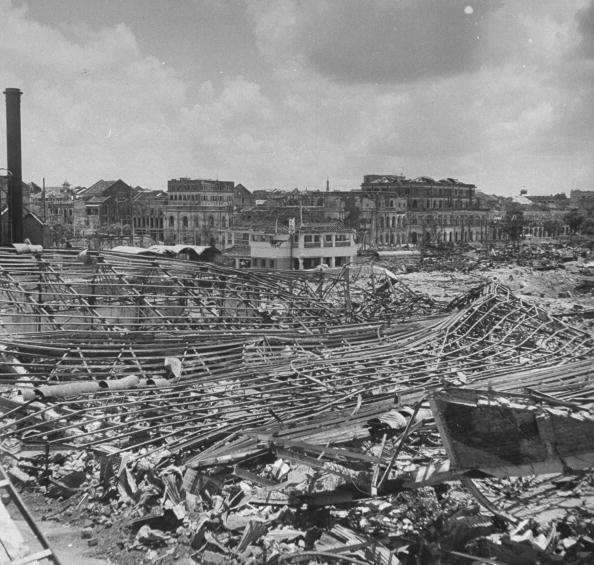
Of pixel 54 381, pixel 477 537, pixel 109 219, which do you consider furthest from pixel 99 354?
pixel 109 219

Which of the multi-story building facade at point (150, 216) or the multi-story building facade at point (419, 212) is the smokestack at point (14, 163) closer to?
the multi-story building facade at point (150, 216)

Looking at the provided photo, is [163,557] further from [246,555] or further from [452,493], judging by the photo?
[452,493]

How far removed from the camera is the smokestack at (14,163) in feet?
65.5

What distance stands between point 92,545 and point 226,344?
5303 mm

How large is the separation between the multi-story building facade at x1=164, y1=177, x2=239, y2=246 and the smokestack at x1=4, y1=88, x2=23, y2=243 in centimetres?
4190

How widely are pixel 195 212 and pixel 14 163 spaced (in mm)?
45106

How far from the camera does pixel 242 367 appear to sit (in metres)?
9.71

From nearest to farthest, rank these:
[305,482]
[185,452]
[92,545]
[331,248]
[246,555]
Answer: [246,555], [92,545], [305,482], [185,452], [331,248]

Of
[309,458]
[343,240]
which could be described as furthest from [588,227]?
[309,458]

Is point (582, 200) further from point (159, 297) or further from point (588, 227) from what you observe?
point (159, 297)

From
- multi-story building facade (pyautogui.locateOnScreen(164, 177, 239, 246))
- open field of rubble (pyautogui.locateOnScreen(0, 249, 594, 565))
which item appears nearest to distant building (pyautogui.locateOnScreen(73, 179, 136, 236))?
multi-story building facade (pyautogui.locateOnScreen(164, 177, 239, 246))

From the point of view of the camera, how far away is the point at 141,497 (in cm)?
627

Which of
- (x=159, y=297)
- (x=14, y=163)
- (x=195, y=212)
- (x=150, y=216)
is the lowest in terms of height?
(x=159, y=297)

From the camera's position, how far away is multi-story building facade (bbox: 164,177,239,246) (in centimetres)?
6500
